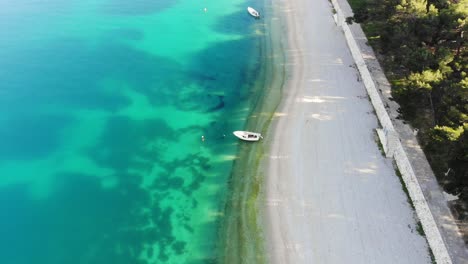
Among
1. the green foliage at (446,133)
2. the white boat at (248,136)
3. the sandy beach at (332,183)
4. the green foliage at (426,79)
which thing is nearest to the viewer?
the sandy beach at (332,183)

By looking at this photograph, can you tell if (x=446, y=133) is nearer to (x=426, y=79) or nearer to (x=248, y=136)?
(x=426, y=79)

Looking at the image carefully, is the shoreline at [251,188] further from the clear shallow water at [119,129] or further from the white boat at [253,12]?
the white boat at [253,12]

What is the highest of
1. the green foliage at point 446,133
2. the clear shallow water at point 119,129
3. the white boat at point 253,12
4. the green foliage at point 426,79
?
→ the green foliage at point 426,79

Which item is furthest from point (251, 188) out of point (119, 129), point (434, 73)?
point (434, 73)

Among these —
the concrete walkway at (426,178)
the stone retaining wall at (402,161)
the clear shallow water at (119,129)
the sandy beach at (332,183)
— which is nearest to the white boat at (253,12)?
the clear shallow water at (119,129)

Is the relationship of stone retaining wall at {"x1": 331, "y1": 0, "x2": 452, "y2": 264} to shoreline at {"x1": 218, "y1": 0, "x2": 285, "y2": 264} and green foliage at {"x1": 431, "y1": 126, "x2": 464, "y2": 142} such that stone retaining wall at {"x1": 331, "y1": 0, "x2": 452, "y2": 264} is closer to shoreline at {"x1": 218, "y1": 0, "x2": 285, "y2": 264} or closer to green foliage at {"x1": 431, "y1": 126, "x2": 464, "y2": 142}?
green foliage at {"x1": 431, "y1": 126, "x2": 464, "y2": 142}

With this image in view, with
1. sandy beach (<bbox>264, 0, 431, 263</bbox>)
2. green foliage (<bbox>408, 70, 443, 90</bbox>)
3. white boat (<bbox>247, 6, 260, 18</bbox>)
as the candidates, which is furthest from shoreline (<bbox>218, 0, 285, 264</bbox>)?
white boat (<bbox>247, 6, 260, 18</bbox>)
